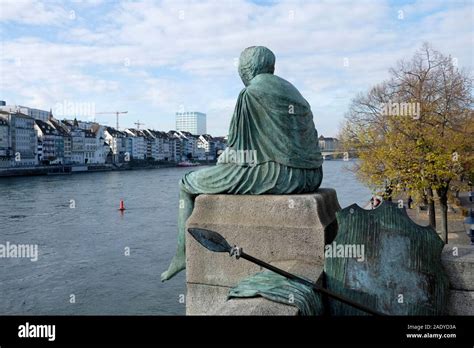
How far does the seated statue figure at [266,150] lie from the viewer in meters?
4.41

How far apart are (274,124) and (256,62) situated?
2.35 ft

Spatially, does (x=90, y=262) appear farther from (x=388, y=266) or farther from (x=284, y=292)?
(x=284, y=292)

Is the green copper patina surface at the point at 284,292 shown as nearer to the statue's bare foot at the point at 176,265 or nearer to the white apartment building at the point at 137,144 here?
the statue's bare foot at the point at 176,265

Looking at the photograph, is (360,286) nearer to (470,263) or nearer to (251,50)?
(470,263)

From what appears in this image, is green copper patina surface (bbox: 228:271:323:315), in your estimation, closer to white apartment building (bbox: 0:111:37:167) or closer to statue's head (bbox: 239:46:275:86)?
statue's head (bbox: 239:46:275:86)

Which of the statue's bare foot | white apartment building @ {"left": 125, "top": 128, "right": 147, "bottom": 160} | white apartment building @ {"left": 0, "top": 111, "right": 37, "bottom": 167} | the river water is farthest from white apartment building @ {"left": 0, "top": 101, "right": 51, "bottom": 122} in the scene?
the statue's bare foot

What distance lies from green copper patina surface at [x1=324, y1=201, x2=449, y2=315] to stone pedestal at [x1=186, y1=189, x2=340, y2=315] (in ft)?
0.71

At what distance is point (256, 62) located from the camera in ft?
15.8

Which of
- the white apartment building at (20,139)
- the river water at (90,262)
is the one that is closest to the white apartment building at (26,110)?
the white apartment building at (20,139)

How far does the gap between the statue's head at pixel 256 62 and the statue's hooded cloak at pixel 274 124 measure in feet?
0.49

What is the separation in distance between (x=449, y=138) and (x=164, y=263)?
1000 centimetres

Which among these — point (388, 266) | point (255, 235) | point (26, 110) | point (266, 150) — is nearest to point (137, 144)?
point (26, 110)
